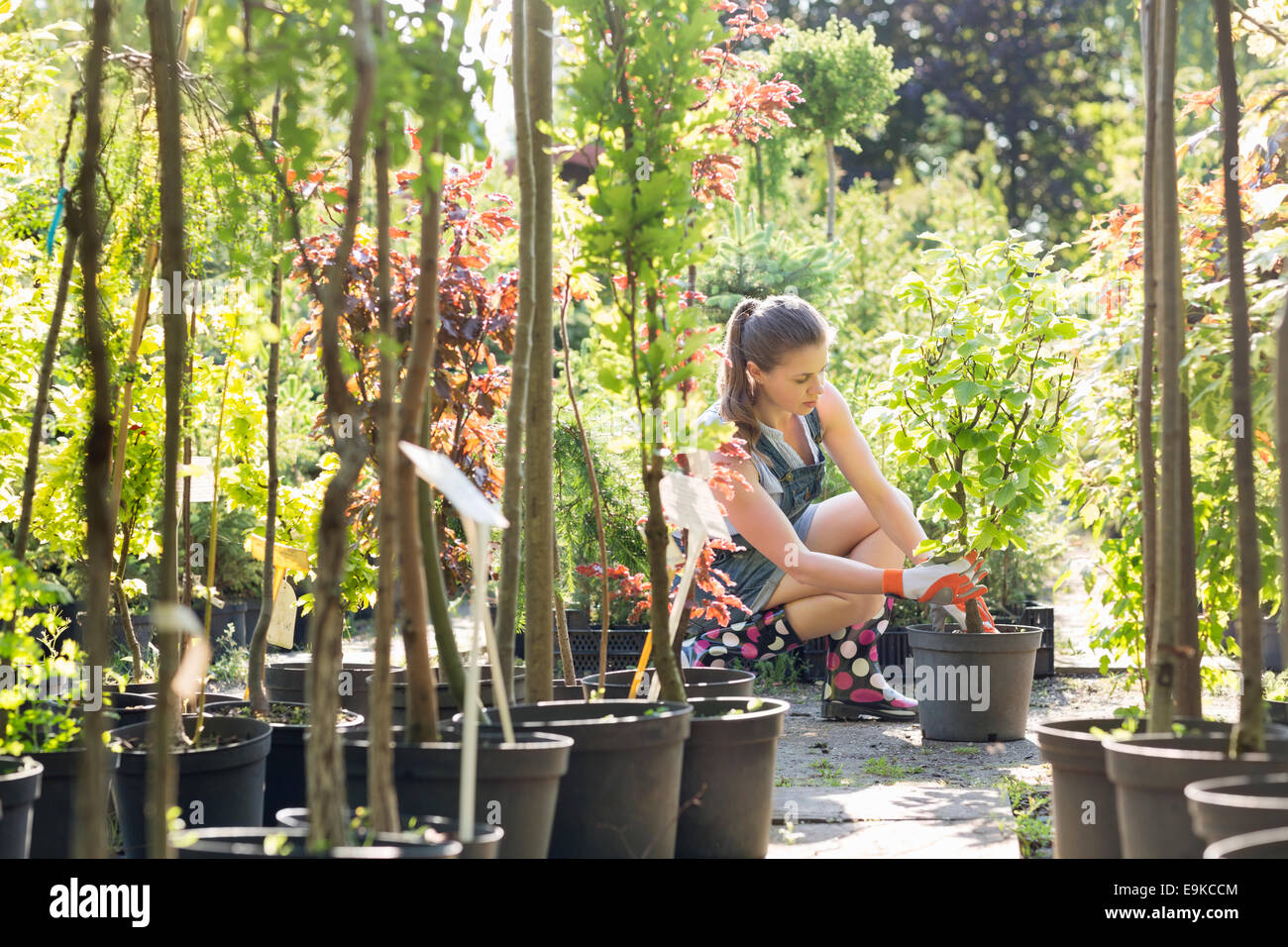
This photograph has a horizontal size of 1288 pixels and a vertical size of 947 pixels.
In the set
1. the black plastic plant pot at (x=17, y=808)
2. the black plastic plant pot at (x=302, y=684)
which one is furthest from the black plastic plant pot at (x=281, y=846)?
the black plastic plant pot at (x=302, y=684)

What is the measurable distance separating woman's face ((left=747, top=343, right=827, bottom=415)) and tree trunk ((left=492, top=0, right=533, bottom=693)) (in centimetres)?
158

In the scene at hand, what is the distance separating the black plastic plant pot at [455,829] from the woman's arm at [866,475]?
2.65 m

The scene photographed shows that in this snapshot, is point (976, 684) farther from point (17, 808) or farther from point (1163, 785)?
point (17, 808)

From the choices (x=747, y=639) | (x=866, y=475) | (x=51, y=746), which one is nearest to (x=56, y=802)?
(x=51, y=746)

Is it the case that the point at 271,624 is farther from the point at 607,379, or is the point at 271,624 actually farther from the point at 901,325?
the point at 901,325

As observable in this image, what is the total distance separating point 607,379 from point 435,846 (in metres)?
1.00

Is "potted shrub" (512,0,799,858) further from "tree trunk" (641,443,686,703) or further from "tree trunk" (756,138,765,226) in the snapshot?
"tree trunk" (756,138,765,226)

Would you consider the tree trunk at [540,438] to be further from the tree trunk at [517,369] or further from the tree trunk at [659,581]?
the tree trunk at [659,581]

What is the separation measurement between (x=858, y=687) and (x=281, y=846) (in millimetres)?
2961

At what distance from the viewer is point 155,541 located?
10.8 feet

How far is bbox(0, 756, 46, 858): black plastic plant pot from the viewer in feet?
5.60

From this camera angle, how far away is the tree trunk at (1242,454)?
1.75 meters
